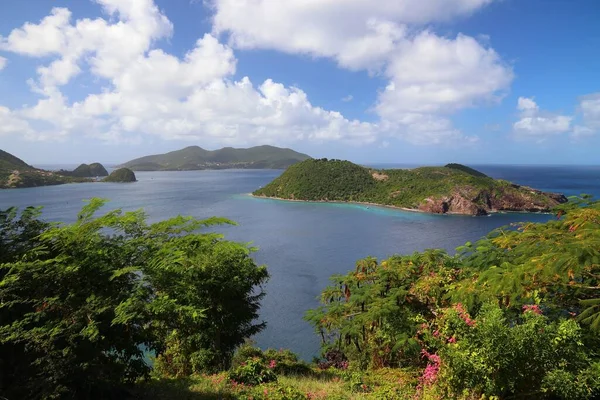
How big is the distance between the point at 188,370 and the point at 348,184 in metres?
111

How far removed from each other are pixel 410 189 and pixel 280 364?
328 feet

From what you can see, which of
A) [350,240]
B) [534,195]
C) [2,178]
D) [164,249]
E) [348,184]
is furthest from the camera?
[2,178]

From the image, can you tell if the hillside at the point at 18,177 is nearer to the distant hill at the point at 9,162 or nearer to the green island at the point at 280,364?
the distant hill at the point at 9,162

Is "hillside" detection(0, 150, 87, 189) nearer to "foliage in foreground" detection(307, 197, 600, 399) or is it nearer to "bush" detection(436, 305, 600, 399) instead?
"foliage in foreground" detection(307, 197, 600, 399)

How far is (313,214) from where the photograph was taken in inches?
3593

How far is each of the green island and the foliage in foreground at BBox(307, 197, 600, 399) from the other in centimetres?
3

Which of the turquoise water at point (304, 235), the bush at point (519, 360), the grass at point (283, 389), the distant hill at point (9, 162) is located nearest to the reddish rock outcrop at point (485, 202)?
the turquoise water at point (304, 235)

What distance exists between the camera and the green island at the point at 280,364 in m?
6.23

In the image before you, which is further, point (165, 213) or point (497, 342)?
point (165, 213)

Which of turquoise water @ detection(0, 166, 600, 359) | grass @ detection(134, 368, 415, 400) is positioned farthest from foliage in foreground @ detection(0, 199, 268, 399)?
turquoise water @ detection(0, 166, 600, 359)

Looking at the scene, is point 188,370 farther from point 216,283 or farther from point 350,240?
point 350,240

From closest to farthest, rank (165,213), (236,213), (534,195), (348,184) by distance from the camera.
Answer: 1. (165,213)
2. (236,213)
3. (534,195)
4. (348,184)

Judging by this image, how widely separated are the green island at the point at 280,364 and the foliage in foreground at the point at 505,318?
34mm

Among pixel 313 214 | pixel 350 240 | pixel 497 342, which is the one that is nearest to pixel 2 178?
pixel 313 214
